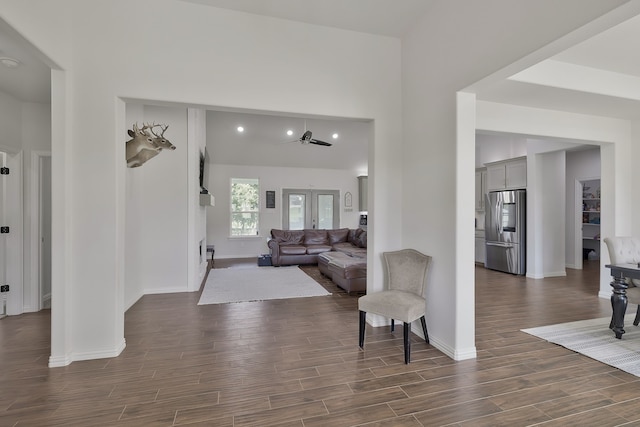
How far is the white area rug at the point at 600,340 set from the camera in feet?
9.03

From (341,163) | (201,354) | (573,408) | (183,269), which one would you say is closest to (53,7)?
(201,354)

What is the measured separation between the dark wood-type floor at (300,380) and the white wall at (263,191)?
17.8ft

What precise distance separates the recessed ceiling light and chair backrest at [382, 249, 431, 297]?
4.05m

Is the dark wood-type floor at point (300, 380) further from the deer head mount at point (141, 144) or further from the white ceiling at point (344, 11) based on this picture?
the white ceiling at point (344, 11)

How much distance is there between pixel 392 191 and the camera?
143 inches

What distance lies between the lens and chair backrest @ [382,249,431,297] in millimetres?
3104

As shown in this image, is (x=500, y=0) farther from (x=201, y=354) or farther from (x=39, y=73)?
(x=39, y=73)

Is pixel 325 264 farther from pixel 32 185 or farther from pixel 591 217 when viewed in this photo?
pixel 591 217

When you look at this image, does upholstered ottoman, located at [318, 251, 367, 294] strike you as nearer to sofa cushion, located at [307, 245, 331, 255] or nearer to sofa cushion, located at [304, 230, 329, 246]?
sofa cushion, located at [307, 245, 331, 255]

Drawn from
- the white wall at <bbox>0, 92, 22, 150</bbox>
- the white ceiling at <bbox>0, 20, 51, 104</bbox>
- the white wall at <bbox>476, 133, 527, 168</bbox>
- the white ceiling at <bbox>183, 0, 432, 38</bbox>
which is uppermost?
the white ceiling at <bbox>183, 0, 432, 38</bbox>

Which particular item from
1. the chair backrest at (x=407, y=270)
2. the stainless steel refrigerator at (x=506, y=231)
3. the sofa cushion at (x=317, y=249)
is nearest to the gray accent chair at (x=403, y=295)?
the chair backrest at (x=407, y=270)

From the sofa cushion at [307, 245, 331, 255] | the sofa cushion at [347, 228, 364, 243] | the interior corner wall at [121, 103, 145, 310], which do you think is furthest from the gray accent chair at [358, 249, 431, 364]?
the sofa cushion at [347, 228, 364, 243]

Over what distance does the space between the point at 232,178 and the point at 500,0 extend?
801 centimetres

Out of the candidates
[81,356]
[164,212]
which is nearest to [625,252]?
[81,356]
